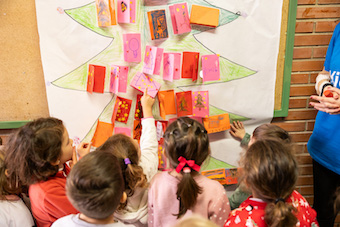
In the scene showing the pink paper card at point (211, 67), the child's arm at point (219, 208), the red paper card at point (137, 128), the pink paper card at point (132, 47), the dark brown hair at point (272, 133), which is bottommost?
the child's arm at point (219, 208)

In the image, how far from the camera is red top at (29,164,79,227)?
119cm

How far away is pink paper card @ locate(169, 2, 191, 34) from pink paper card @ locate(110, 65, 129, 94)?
375 mm

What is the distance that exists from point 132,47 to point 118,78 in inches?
7.8

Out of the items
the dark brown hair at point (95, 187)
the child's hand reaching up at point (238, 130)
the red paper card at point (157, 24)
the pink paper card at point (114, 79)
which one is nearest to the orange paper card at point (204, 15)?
the red paper card at point (157, 24)

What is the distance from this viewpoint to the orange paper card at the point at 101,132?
170 centimetres

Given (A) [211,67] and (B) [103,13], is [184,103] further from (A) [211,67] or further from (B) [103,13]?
(B) [103,13]

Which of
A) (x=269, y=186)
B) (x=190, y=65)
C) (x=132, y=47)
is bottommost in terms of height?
(x=269, y=186)

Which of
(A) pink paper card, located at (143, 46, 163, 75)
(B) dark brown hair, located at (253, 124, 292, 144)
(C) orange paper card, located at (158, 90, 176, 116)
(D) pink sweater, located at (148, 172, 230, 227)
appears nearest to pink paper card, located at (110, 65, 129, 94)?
(A) pink paper card, located at (143, 46, 163, 75)

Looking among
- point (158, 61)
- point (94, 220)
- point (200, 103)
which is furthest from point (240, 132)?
point (94, 220)

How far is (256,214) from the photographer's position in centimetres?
104

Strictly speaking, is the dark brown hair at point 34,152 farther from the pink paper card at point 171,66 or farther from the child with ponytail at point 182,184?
the pink paper card at point 171,66

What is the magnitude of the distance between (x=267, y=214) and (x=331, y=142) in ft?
2.45

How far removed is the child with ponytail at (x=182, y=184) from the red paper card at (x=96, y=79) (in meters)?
0.61

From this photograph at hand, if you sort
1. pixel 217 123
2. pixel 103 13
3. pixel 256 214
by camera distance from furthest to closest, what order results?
pixel 217 123 < pixel 103 13 < pixel 256 214
